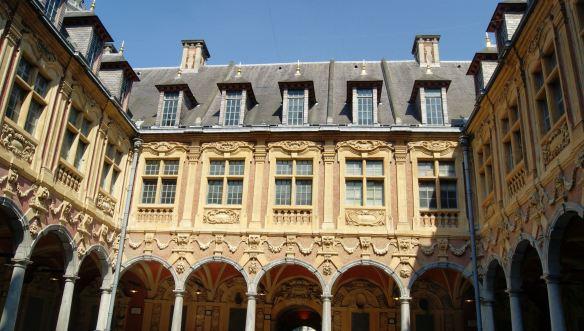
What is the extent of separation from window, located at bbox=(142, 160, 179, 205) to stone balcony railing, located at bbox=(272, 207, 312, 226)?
10.3 feet

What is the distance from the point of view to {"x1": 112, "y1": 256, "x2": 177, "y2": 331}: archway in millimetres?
15555

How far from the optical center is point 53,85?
1098cm

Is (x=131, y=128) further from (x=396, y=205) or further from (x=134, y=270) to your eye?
(x=396, y=205)

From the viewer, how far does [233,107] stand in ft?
50.7

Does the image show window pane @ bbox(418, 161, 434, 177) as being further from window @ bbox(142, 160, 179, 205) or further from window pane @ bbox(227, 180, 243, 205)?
window @ bbox(142, 160, 179, 205)

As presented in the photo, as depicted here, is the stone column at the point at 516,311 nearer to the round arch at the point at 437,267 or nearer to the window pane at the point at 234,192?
the round arch at the point at 437,267

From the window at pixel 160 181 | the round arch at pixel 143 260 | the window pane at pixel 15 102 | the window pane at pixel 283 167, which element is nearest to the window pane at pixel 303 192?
the window pane at pixel 283 167

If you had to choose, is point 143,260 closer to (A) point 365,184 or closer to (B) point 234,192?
(B) point 234,192

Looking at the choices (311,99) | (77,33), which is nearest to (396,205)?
(311,99)

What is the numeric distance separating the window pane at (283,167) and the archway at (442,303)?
490 centimetres

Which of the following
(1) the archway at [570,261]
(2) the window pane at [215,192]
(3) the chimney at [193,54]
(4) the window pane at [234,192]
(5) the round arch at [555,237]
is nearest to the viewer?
(5) the round arch at [555,237]

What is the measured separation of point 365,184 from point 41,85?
27.2 feet

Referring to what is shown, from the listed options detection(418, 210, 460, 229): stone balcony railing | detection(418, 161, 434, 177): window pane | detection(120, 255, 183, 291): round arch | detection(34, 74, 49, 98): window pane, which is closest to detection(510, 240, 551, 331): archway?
detection(418, 210, 460, 229): stone balcony railing

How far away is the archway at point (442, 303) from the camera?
1455 cm
